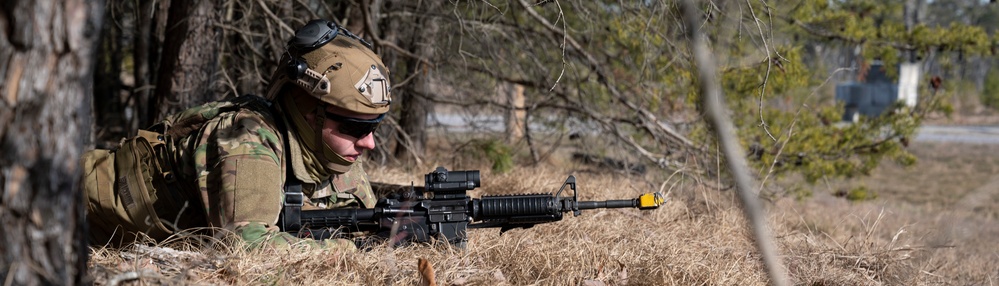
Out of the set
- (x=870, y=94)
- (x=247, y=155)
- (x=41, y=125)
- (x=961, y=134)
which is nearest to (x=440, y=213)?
(x=247, y=155)

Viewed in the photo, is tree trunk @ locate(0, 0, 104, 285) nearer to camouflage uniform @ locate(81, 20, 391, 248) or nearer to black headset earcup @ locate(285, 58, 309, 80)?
camouflage uniform @ locate(81, 20, 391, 248)

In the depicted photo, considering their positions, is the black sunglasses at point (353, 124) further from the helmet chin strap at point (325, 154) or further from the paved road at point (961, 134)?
the paved road at point (961, 134)

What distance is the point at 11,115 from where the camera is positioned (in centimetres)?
170

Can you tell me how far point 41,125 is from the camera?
1733 millimetres

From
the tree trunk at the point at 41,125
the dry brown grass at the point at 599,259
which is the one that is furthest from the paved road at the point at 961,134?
the tree trunk at the point at 41,125

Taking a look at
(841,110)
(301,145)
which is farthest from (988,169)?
(301,145)

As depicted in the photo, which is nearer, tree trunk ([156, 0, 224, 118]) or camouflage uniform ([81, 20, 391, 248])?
camouflage uniform ([81, 20, 391, 248])

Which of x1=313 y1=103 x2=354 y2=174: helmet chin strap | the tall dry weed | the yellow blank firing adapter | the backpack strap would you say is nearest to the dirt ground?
the tall dry weed

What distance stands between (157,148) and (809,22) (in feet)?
19.2

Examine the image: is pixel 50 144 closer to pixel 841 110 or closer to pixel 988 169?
pixel 841 110

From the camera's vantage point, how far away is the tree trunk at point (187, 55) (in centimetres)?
489

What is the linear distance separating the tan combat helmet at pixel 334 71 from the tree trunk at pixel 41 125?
1271 mm

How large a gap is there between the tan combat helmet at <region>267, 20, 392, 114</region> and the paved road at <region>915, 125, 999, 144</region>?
65.2 feet

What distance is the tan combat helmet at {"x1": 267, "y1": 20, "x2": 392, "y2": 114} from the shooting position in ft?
10.1
